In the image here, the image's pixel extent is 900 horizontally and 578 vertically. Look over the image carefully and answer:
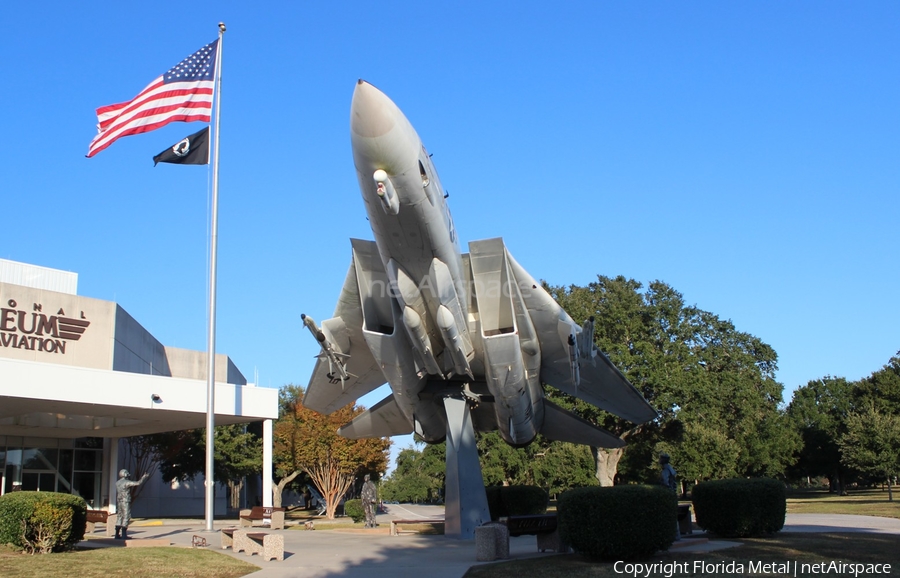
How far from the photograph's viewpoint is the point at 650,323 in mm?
43312

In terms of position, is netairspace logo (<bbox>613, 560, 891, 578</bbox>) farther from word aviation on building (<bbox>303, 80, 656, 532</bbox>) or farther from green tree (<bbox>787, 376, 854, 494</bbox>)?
green tree (<bbox>787, 376, 854, 494</bbox>)

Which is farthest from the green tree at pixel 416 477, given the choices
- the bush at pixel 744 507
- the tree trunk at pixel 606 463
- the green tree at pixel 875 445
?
the bush at pixel 744 507

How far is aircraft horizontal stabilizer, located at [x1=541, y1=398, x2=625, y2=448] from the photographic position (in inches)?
773

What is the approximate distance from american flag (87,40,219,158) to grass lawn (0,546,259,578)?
36.6 ft

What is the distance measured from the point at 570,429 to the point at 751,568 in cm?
1044

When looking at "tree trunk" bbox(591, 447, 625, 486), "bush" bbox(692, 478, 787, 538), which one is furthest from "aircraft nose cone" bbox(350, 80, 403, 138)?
"tree trunk" bbox(591, 447, 625, 486)

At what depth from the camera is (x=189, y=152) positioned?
20.6m

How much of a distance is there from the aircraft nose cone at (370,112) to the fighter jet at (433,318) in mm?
16

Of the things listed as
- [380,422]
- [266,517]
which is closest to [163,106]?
[380,422]

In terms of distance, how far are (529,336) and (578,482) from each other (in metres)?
29.1

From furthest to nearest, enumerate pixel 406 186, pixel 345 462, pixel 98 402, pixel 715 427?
pixel 715 427 < pixel 345 462 < pixel 98 402 < pixel 406 186

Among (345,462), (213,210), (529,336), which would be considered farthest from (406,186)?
(345,462)

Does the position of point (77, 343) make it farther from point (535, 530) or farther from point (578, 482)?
point (578, 482)

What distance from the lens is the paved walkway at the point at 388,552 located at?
10914mm
